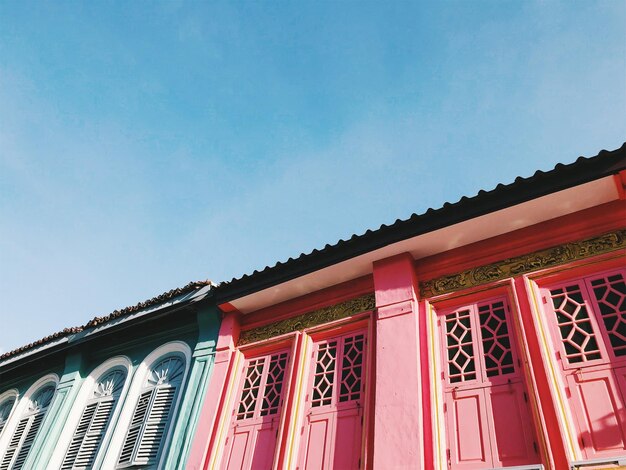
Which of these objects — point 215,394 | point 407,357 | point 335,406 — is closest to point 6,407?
point 215,394

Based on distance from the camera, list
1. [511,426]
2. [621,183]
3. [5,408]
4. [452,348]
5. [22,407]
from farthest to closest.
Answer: [5,408] < [22,407] < [452,348] < [621,183] < [511,426]

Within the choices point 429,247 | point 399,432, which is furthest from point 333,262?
point 399,432

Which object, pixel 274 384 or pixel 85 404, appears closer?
pixel 274 384

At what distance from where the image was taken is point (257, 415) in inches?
284

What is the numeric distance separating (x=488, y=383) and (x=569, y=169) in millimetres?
2548

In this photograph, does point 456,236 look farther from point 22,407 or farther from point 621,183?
point 22,407

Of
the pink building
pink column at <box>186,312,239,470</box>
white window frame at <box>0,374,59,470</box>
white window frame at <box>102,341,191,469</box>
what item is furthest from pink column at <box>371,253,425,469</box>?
Answer: white window frame at <box>0,374,59,470</box>

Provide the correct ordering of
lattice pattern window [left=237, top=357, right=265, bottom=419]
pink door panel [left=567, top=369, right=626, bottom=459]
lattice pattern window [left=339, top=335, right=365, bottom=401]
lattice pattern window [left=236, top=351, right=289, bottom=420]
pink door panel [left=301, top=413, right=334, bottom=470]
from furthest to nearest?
1. lattice pattern window [left=237, top=357, right=265, bottom=419]
2. lattice pattern window [left=236, top=351, right=289, bottom=420]
3. lattice pattern window [left=339, top=335, right=365, bottom=401]
4. pink door panel [left=301, top=413, right=334, bottom=470]
5. pink door panel [left=567, top=369, right=626, bottom=459]

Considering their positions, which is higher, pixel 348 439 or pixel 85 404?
pixel 85 404

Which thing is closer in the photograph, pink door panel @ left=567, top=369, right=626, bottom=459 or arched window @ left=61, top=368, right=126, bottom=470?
pink door panel @ left=567, top=369, right=626, bottom=459

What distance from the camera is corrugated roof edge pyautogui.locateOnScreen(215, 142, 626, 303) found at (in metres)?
5.94

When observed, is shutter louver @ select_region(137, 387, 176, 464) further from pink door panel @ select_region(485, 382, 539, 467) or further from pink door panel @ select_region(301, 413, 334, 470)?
pink door panel @ select_region(485, 382, 539, 467)

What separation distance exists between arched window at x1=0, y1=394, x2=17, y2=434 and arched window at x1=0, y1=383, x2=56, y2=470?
0.67 metres

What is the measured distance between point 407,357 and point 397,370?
0.19 metres
